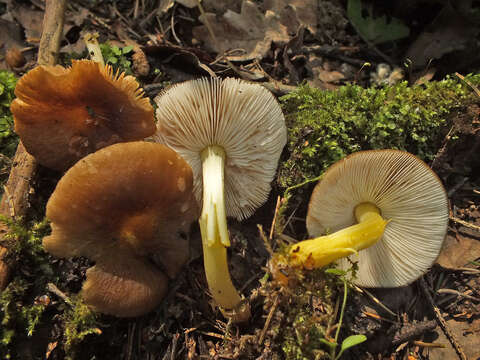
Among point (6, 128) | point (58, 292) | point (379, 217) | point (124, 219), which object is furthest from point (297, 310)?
point (6, 128)

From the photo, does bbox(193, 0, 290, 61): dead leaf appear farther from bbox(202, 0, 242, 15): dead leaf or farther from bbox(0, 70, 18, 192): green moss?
bbox(0, 70, 18, 192): green moss

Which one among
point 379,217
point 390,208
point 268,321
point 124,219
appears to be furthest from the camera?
point 390,208

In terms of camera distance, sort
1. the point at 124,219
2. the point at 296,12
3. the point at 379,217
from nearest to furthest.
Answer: the point at 124,219, the point at 379,217, the point at 296,12

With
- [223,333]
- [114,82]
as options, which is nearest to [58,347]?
[223,333]

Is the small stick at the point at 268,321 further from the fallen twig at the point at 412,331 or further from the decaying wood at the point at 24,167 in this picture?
the decaying wood at the point at 24,167

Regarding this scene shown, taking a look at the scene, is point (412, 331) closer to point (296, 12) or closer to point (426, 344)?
point (426, 344)

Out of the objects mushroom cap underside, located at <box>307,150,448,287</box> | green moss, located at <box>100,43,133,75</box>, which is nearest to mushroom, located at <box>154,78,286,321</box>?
mushroom cap underside, located at <box>307,150,448,287</box>

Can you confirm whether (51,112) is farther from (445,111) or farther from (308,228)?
(445,111)

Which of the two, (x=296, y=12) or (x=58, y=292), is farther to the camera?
(x=296, y=12)
